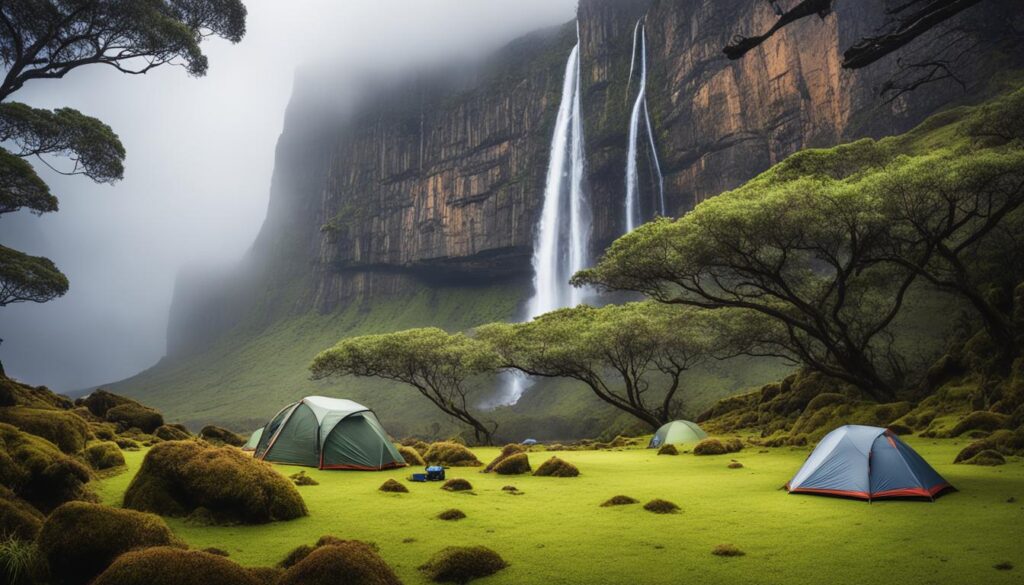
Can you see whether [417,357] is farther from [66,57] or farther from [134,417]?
[66,57]

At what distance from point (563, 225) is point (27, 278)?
72.6 meters

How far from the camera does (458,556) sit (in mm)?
6531

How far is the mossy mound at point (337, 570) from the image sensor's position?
5082mm

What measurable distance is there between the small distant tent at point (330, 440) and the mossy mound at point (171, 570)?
1206 cm

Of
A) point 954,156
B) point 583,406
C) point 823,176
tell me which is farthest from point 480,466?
point 583,406

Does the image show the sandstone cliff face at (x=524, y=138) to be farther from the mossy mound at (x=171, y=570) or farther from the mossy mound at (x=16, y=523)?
the mossy mound at (x=16, y=523)

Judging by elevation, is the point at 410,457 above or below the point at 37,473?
below

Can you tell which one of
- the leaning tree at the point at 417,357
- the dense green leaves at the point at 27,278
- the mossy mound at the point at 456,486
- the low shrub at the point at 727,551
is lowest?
the mossy mound at the point at 456,486

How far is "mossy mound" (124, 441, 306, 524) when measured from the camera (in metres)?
8.84

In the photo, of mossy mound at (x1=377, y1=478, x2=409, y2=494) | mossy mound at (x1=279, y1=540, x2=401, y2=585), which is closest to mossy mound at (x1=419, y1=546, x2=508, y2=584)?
mossy mound at (x1=279, y1=540, x2=401, y2=585)

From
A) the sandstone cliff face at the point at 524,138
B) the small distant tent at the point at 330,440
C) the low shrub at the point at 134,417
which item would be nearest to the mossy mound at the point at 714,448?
the small distant tent at the point at 330,440

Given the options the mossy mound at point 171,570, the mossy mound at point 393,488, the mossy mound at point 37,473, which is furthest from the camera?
the mossy mound at point 393,488

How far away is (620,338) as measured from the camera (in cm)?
3572

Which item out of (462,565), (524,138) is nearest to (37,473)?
(462,565)
